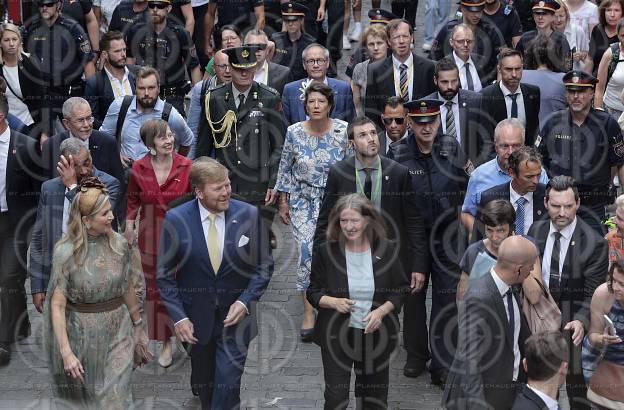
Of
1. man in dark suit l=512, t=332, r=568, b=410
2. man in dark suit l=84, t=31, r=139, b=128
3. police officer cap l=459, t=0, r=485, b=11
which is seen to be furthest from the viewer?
police officer cap l=459, t=0, r=485, b=11

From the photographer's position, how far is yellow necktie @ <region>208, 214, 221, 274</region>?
9.78 m

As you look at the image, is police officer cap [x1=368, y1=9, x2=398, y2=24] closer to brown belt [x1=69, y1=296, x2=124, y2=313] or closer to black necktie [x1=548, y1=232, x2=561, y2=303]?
black necktie [x1=548, y1=232, x2=561, y2=303]

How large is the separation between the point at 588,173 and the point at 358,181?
2.15m

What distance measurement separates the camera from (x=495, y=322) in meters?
8.71

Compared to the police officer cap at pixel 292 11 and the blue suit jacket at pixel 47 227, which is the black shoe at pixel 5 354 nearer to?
the blue suit jacket at pixel 47 227

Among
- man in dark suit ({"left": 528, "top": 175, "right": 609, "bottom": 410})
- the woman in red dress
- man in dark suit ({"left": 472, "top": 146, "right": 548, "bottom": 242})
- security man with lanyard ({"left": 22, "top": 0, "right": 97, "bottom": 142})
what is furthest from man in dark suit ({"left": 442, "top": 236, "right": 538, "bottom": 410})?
security man with lanyard ({"left": 22, "top": 0, "right": 97, "bottom": 142})

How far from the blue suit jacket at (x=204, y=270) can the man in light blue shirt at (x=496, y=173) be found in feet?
6.17

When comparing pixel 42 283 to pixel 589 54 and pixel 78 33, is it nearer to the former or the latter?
pixel 78 33

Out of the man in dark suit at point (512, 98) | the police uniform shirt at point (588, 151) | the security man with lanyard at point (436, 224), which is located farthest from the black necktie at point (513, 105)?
the security man with lanyard at point (436, 224)

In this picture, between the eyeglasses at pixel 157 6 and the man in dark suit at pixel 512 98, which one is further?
the eyeglasses at pixel 157 6

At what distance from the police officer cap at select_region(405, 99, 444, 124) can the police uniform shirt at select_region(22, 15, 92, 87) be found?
453 cm

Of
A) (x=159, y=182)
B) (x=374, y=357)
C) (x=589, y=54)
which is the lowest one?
(x=374, y=357)

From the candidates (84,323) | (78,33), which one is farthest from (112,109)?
(84,323)

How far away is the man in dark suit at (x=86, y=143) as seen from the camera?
450 inches
